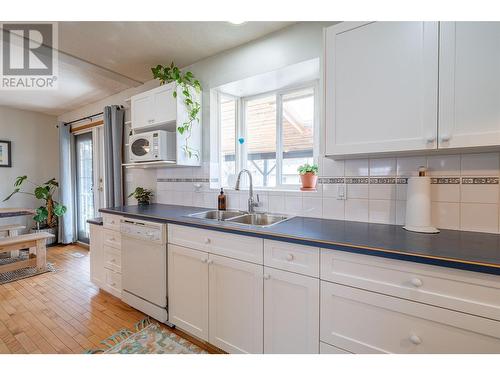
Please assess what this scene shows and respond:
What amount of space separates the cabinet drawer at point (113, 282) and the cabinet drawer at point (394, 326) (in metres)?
1.97

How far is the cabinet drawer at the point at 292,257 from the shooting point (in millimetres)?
1229

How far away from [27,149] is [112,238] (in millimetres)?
3487

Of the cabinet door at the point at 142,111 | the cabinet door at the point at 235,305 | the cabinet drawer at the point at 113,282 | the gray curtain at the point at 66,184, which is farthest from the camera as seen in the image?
the gray curtain at the point at 66,184

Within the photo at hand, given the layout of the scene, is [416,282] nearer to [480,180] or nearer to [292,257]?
[292,257]

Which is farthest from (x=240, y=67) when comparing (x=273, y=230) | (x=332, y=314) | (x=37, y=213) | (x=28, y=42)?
(x=37, y=213)

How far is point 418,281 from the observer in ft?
3.19

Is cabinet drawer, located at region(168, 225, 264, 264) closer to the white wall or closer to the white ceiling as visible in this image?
the white ceiling

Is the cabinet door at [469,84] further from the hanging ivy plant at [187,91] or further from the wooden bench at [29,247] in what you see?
the wooden bench at [29,247]

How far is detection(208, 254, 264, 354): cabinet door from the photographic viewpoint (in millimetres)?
1418

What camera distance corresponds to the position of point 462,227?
1.36 meters

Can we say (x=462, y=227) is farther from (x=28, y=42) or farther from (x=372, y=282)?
(x=28, y=42)

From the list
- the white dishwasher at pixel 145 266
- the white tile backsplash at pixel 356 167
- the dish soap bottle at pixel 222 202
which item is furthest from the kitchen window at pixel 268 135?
the white dishwasher at pixel 145 266

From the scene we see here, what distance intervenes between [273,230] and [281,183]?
101cm

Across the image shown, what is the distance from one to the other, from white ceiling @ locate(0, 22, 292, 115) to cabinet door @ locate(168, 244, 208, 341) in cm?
175
